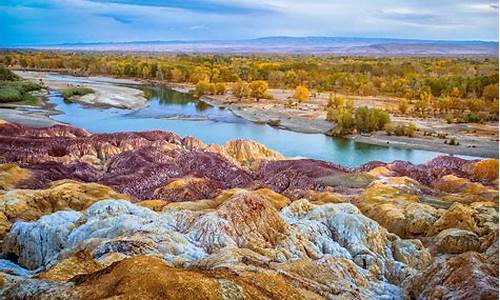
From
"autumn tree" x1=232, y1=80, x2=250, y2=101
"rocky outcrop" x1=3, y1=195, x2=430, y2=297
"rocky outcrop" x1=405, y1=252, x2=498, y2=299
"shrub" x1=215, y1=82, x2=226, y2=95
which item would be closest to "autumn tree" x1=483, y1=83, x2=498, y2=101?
"autumn tree" x1=232, y1=80, x2=250, y2=101

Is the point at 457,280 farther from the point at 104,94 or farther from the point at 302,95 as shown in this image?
the point at 302,95

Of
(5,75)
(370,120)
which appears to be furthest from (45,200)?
(370,120)

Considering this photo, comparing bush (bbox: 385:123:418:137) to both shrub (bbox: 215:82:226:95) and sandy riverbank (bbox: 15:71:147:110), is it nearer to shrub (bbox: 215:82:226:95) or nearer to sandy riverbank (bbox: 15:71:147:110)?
sandy riverbank (bbox: 15:71:147:110)

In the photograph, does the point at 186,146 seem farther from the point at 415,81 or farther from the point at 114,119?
the point at 415,81

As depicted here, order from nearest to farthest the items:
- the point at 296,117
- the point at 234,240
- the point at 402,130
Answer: the point at 234,240, the point at 402,130, the point at 296,117

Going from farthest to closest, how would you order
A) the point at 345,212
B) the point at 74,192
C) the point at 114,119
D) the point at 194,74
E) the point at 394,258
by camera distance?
the point at 194,74 → the point at 114,119 → the point at 74,192 → the point at 345,212 → the point at 394,258

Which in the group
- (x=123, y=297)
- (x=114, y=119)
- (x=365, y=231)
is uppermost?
(x=123, y=297)

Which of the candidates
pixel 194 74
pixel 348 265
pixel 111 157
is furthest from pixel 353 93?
pixel 348 265

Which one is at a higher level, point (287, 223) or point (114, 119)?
point (287, 223)
